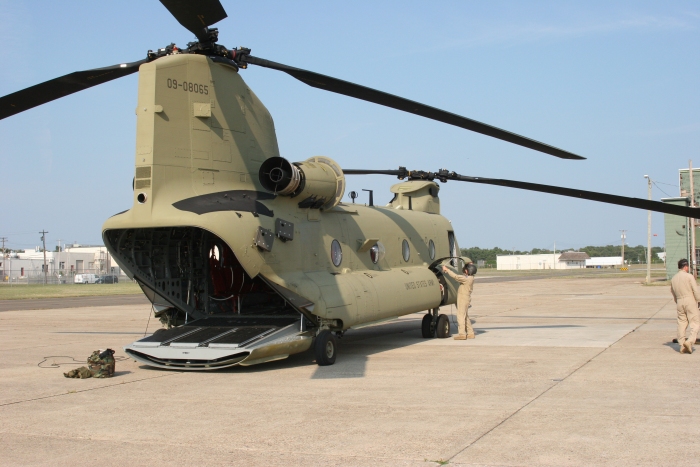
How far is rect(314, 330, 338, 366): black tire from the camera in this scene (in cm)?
1136

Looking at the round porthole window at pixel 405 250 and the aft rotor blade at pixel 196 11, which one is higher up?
the aft rotor blade at pixel 196 11

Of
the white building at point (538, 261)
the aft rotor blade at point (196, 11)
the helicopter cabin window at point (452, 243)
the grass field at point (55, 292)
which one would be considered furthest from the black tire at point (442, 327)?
the white building at point (538, 261)

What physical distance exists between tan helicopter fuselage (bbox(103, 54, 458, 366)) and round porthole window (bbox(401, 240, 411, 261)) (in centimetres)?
146

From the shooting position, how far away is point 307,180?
39.8 feet

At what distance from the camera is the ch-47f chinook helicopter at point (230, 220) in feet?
34.9

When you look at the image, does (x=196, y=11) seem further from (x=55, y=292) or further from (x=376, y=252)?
(x=55, y=292)

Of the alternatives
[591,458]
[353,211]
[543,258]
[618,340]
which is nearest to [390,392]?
[591,458]

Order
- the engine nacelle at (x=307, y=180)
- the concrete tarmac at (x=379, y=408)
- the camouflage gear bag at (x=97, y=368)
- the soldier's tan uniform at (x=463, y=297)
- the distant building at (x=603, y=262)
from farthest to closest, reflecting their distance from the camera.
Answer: the distant building at (x=603, y=262), the soldier's tan uniform at (x=463, y=297), the engine nacelle at (x=307, y=180), the camouflage gear bag at (x=97, y=368), the concrete tarmac at (x=379, y=408)

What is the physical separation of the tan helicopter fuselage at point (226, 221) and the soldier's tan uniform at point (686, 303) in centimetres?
518

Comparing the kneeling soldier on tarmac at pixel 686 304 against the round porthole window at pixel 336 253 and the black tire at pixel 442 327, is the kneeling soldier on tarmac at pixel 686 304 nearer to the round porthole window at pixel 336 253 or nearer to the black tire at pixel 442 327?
the black tire at pixel 442 327

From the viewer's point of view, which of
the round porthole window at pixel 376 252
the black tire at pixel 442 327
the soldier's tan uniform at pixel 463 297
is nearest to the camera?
the round porthole window at pixel 376 252

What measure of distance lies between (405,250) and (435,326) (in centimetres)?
195

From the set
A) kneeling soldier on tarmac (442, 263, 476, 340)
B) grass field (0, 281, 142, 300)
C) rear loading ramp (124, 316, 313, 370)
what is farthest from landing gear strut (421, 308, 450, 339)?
grass field (0, 281, 142, 300)

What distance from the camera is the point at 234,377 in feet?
34.3
